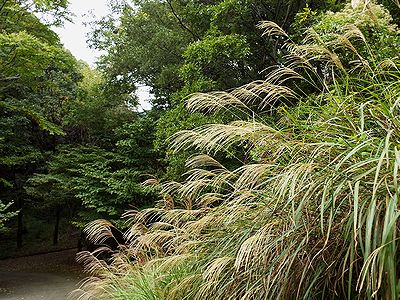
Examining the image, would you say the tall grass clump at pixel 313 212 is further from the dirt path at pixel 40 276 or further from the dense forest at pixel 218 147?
the dirt path at pixel 40 276

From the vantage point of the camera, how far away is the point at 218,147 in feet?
7.58

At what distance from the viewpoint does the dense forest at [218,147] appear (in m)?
1.62

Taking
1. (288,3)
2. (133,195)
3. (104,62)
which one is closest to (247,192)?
(288,3)

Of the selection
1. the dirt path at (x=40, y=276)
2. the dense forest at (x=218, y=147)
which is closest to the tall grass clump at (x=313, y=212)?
the dense forest at (x=218, y=147)

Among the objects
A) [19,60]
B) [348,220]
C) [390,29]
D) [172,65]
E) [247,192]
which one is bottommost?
[348,220]

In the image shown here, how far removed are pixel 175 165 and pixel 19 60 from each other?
562cm

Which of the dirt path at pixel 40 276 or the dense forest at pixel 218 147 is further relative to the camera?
the dirt path at pixel 40 276

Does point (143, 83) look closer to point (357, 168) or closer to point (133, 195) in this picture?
point (133, 195)

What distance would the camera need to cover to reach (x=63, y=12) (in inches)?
431

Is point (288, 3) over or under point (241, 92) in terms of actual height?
over

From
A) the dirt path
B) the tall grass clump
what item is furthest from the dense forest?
the dirt path

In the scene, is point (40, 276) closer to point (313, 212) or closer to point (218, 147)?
point (218, 147)

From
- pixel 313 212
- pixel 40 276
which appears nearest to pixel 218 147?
pixel 313 212

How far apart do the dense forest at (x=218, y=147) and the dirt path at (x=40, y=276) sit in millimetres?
1436
